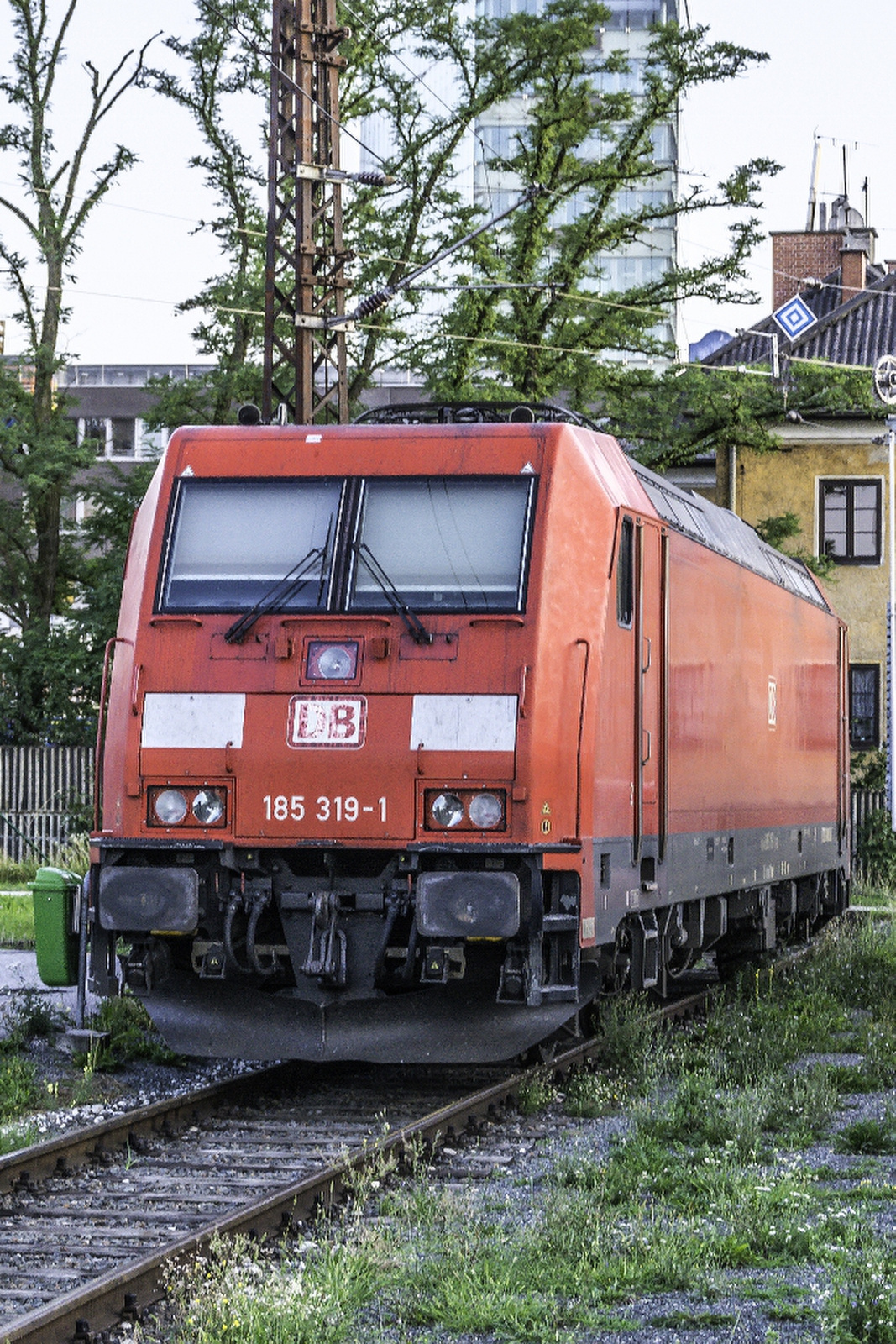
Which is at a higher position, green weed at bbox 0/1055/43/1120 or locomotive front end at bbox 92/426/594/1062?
locomotive front end at bbox 92/426/594/1062

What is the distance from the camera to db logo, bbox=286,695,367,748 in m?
9.58

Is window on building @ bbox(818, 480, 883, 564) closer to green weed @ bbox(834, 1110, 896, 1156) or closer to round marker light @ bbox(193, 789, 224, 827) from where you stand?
round marker light @ bbox(193, 789, 224, 827)

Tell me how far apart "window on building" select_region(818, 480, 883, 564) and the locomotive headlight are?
26668 mm

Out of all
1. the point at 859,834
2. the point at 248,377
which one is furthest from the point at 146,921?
the point at 859,834

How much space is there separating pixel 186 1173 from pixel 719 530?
23.6ft

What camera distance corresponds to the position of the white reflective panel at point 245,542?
32.8 ft

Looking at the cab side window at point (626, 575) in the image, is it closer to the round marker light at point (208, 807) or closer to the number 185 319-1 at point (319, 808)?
the number 185 319-1 at point (319, 808)

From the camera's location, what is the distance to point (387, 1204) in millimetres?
7406

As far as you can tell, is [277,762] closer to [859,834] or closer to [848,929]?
[848,929]

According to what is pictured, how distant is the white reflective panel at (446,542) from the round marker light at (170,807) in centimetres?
131

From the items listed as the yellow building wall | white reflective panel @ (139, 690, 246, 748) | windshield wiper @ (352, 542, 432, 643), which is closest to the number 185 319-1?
white reflective panel @ (139, 690, 246, 748)

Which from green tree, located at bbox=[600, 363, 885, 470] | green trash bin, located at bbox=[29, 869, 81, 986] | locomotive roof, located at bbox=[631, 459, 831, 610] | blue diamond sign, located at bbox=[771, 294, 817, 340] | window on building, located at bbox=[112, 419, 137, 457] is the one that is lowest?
green trash bin, located at bbox=[29, 869, 81, 986]

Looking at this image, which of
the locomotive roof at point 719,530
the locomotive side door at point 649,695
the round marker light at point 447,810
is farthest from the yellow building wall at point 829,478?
the round marker light at point 447,810

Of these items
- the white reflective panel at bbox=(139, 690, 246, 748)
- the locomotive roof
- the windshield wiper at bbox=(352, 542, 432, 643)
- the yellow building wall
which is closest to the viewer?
the windshield wiper at bbox=(352, 542, 432, 643)
